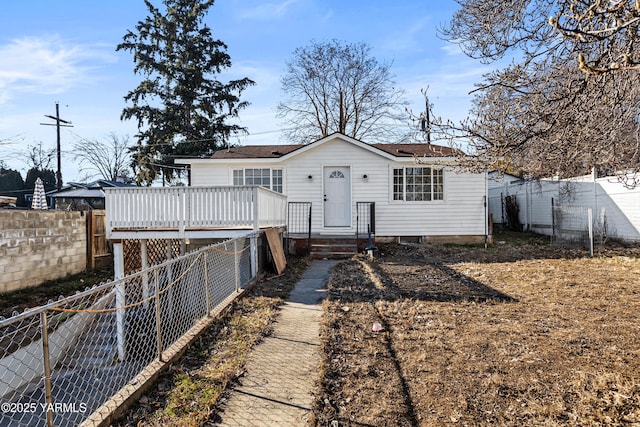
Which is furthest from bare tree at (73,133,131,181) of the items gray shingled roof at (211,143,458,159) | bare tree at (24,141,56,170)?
gray shingled roof at (211,143,458,159)

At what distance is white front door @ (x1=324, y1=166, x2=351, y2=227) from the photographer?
46.4 ft

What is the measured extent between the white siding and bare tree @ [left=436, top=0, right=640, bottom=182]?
8.76 meters

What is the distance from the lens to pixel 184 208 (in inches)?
372

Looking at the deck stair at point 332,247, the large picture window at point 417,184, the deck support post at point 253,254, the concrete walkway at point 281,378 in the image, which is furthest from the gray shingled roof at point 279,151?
the concrete walkway at point 281,378

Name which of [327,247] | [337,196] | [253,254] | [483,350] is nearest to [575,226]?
[337,196]

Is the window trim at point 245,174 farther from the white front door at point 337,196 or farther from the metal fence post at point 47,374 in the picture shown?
the metal fence post at point 47,374

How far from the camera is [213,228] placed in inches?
373

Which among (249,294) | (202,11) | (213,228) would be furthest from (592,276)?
(202,11)

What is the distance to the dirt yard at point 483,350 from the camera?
304 centimetres

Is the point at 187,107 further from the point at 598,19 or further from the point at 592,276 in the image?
the point at 598,19

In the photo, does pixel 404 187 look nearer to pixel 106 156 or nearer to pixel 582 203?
pixel 582 203

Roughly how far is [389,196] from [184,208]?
7094mm

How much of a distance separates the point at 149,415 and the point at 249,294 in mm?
4267

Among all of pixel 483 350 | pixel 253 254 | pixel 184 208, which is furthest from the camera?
pixel 184 208
